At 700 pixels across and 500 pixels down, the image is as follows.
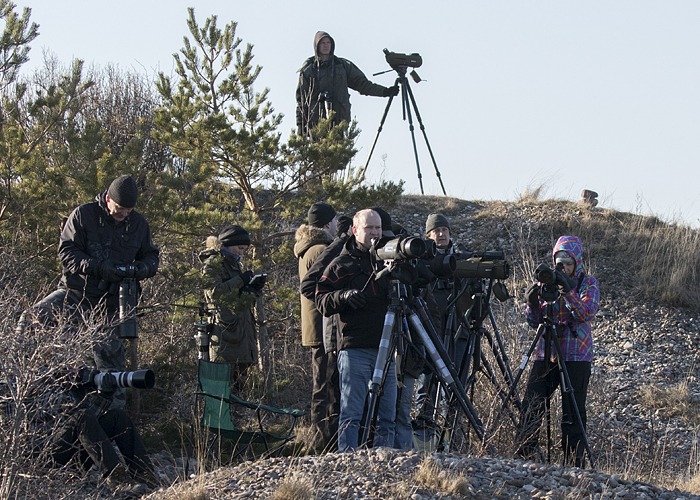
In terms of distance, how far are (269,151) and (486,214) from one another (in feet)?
18.9

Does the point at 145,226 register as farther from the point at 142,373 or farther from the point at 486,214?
the point at 486,214

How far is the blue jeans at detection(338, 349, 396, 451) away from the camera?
13.2 feet

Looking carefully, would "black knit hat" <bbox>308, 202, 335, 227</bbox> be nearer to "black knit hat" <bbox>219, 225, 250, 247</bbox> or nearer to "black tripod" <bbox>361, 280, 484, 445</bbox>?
"black knit hat" <bbox>219, 225, 250, 247</bbox>

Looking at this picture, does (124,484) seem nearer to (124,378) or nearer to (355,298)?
(124,378)

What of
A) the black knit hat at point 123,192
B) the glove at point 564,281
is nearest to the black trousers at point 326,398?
the glove at point 564,281

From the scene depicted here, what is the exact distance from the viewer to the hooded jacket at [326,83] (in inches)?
348

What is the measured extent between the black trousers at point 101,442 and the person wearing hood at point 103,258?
1.35ft

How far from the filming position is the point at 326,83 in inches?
349

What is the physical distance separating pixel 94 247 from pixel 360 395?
2145 mm

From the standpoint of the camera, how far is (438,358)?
3.92 metres

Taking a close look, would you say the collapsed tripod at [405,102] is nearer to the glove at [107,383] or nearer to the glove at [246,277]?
Answer: the glove at [246,277]

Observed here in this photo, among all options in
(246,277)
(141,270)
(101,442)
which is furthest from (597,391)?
(101,442)

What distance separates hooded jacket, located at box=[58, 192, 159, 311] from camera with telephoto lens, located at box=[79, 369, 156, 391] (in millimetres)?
794

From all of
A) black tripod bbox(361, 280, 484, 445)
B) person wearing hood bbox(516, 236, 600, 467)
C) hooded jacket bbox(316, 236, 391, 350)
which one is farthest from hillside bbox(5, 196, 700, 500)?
hooded jacket bbox(316, 236, 391, 350)
